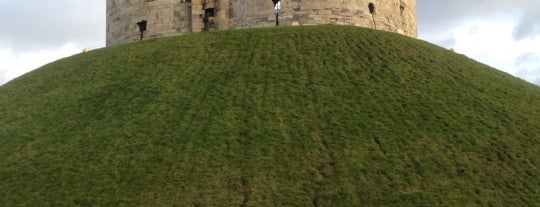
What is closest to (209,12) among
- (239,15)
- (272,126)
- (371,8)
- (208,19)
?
(208,19)

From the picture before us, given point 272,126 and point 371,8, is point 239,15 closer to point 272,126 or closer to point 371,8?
point 371,8

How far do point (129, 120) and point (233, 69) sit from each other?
6.02 m

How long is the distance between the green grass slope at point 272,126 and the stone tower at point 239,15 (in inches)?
92.1

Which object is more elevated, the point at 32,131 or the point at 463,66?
the point at 463,66

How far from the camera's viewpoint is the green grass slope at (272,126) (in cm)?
2283

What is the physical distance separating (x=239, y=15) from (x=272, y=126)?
15156 millimetres

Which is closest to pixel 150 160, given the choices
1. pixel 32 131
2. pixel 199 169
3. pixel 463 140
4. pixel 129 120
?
pixel 199 169

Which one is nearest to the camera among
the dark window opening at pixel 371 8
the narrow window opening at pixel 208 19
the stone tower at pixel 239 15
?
the stone tower at pixel 239 15

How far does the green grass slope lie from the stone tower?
234 cm

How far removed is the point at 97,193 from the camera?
75.0 ft

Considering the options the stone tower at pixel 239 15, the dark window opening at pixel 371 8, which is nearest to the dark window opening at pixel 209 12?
the stone tower at pixel 239 15

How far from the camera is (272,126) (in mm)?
26812

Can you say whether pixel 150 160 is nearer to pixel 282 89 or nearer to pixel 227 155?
pixel 227 155

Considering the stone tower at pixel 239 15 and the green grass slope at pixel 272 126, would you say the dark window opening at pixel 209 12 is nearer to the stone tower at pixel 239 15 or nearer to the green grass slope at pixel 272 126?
the stone tower at pixel 239 15
